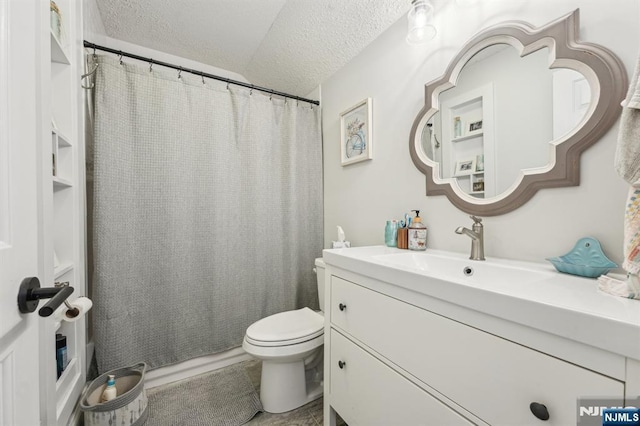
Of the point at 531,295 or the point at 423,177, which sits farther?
the point at 423,177

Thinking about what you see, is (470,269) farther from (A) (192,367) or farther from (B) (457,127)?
(A) (192,367)

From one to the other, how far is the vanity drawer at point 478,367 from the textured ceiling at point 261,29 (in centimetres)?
160

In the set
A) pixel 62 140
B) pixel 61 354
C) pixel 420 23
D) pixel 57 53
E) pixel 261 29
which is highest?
pixel 261 29

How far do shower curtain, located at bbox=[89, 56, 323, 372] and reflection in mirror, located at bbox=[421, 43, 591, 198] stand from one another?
118cm

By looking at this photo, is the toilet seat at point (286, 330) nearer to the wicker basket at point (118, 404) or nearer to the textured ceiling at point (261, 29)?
the wicker basket at point (118, 404)

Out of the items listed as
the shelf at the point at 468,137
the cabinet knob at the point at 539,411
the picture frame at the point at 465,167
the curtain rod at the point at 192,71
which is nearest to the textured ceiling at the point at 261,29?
the curtain rod at the point at 192,71

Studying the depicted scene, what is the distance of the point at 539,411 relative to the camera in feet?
1.66

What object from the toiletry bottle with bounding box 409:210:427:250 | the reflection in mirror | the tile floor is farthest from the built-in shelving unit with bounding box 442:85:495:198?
the tile floor

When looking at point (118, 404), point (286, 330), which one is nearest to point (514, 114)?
point (286, 330)

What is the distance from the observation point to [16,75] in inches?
18.4

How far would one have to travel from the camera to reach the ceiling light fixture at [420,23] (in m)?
1.12

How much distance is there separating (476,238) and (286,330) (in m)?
1.08

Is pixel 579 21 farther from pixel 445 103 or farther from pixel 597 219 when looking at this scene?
pixel 597 219

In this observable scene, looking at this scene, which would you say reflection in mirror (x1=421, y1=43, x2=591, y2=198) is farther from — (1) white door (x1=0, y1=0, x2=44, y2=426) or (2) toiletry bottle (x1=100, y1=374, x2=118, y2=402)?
(2) toiletry bottle (x1=100, y1=374, x2=118, y2=402)
